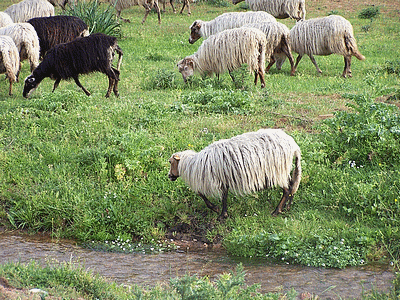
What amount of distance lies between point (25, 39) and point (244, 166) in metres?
6.79

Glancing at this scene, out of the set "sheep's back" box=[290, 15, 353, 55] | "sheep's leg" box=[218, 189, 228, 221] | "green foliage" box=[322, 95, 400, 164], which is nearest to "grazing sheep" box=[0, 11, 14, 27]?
"sheep's back" box=[290, 15, 353, 55]

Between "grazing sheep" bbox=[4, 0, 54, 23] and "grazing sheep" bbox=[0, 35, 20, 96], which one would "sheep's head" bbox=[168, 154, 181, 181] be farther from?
"grazing sheep" bbox=[4, 0, 54, 23]

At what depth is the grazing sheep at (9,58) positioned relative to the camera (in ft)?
31.1

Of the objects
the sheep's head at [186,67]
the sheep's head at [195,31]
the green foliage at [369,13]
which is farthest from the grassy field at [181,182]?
the green foliage at [369,13]

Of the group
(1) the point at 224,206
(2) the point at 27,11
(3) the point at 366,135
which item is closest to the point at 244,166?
(1) the point at 224,206

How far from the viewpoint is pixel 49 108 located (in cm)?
827

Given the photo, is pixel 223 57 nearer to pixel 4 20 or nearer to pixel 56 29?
pixel 56 29

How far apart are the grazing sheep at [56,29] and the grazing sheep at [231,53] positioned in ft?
10.1

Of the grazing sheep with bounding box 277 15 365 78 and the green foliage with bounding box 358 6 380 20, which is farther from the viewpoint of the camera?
the green foliage with bounding box 358 6 380 20

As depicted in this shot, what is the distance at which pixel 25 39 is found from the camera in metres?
10.6

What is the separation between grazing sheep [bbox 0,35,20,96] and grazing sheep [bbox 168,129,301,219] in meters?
5.21

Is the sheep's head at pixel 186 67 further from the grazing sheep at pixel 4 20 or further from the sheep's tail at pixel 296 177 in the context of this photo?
the sheep's tail at pixel 296 177

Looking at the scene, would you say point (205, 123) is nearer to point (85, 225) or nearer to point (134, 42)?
point (85, 225)

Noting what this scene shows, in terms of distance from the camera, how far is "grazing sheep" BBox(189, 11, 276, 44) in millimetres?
12790
